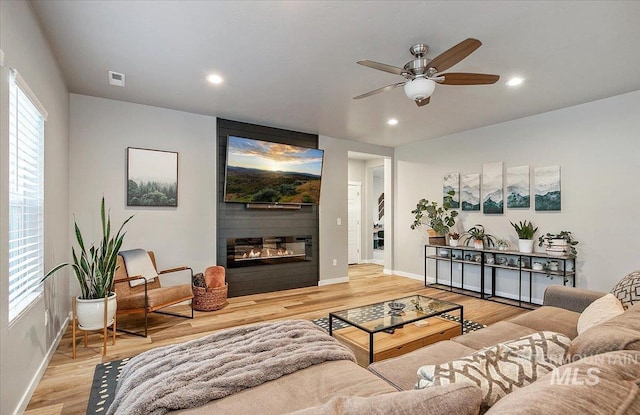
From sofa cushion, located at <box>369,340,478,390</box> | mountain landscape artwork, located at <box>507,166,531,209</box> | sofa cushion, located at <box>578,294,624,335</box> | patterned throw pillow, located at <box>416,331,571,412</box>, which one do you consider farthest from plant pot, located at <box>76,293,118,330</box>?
mountain landscape artwork, located at <box>507,166,531,209</box>

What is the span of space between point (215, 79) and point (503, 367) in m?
3.38

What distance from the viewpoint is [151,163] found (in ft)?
13.8

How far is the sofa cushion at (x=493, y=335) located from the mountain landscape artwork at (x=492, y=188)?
3.13 meters

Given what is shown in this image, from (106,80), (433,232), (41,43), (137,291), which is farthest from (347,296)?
(41,43)

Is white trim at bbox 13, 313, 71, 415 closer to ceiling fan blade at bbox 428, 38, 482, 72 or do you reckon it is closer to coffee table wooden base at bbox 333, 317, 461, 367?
coffee table wooden base at bbox 333, 317, 461, 367

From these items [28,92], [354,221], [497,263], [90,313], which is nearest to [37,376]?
[90,313]

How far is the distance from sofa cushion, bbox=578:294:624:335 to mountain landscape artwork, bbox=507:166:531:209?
286 centimetres

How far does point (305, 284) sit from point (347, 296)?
888mm

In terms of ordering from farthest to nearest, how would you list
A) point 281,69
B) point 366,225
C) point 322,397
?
point 366,225 → point 281,69 → point 322,397

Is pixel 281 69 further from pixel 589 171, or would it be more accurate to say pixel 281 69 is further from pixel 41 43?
pixel 589 171

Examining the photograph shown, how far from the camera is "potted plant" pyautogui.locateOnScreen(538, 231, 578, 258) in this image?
414 cm

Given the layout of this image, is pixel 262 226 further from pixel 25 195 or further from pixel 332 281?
pixel 25 195

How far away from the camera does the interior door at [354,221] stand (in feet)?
26.8

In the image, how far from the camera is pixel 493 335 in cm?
208
